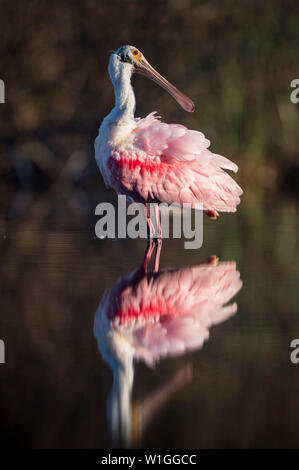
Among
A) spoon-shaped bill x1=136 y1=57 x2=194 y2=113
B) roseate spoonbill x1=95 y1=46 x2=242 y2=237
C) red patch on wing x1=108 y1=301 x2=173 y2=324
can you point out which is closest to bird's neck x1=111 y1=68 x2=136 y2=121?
roseate spoonbill x1=95 y1=46 x2=242 y2=237

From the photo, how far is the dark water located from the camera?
2760 millimetres

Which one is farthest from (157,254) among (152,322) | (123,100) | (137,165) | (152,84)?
(152,84)

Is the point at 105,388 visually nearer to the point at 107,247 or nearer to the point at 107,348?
the point at 107,348

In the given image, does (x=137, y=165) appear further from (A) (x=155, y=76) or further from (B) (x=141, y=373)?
(B) (x=141, y=373)

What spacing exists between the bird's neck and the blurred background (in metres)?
0.98

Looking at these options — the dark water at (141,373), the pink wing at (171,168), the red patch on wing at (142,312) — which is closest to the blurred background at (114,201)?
the dark water at (141,373)

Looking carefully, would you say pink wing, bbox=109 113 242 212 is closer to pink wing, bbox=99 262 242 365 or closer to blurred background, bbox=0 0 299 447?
blurred background, bbox=0 0 299 447

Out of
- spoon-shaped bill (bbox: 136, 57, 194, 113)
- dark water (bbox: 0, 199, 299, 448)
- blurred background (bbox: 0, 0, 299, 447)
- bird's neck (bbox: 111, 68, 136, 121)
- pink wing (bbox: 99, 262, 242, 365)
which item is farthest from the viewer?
spoon-shaped bill (bbox: 136, 57, 194, 113)

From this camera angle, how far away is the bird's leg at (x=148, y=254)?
6175mm

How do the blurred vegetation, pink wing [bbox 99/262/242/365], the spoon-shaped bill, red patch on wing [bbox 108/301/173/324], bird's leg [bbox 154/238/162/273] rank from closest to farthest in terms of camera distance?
pink wing [bbox 99/262/242/365], red patch on wing [bbox 108/301/173/324], bird's leg [bbox 154/238/162/273], the spoon-shaped bill, the blurred vegetation

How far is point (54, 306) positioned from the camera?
15.4ft

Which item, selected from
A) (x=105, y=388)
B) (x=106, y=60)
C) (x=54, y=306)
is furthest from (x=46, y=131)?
(x=105, y=388)

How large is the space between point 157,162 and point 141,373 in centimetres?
462
